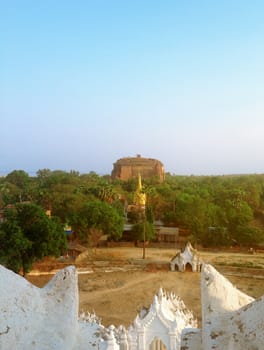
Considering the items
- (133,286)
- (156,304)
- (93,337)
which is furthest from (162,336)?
(133,286)

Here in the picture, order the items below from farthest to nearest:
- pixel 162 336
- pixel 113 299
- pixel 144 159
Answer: pixel 144 159 → pixel 113 299 → pixel 162 336

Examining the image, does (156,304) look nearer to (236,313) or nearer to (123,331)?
(123,331)

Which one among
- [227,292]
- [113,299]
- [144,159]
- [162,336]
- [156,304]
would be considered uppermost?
[144,159]

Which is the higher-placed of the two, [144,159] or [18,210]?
[144,159]

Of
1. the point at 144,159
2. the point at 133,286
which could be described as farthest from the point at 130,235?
the point at 144,159

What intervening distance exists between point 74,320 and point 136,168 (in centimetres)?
9057

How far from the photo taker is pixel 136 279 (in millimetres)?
26062

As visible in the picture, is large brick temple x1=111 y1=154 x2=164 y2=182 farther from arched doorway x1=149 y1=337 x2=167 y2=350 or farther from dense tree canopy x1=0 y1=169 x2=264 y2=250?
arched doorway x1=149 y1=337 x2=167 y2=350

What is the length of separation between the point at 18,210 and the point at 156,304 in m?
15.3

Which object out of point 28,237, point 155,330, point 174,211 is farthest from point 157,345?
point 174,211

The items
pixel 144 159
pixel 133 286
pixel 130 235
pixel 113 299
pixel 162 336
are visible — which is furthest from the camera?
pixel 144 159

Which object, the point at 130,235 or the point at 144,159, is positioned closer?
the point at 130,235

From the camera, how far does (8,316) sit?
22.0 ft

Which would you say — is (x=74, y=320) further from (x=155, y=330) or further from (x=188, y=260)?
(x=188, y=260)
